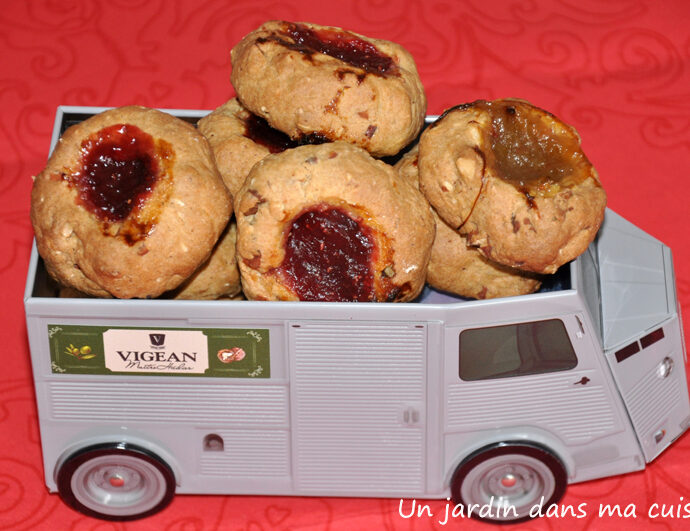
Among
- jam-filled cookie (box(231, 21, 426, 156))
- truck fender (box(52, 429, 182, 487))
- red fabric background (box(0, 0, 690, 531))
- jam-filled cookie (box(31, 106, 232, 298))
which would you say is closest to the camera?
jam-filled cookie (box(31, 106, 232, 298))

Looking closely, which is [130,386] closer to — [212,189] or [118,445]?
[118,445]

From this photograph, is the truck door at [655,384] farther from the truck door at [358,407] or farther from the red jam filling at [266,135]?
the red jam filling at [266,135]

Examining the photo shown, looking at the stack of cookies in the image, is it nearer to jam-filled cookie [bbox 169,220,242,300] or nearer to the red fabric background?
jam-filled cookie [bbox 169,220,242,300]

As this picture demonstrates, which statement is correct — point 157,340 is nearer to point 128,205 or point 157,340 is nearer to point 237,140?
point 128,205

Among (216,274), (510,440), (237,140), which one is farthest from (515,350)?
(237,140)

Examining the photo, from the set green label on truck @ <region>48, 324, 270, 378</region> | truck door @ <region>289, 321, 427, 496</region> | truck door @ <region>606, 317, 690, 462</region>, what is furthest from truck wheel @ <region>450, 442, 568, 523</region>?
green label on truck @ <region>48, 324, 270, 378</region>
